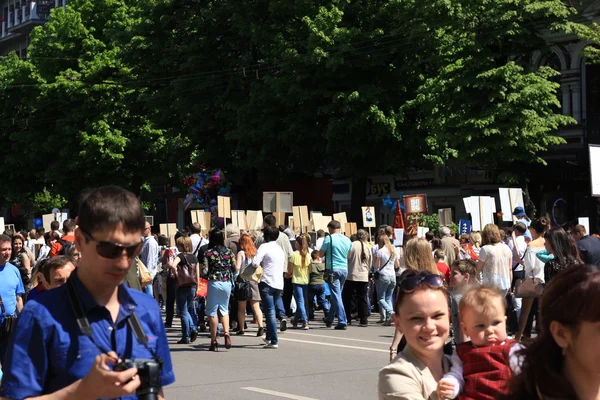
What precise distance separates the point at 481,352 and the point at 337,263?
1486 cm

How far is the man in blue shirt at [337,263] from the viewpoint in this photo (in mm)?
19016

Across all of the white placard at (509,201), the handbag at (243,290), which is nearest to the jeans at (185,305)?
the handbag at (243,290)

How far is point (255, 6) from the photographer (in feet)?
123

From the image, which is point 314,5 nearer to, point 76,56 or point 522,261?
point 76,56

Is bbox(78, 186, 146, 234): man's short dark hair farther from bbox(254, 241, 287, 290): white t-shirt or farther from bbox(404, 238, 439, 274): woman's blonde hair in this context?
bbox(254, 241, 287, 290): white t-shirt

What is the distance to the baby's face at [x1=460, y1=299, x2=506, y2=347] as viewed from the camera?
14.9 ft

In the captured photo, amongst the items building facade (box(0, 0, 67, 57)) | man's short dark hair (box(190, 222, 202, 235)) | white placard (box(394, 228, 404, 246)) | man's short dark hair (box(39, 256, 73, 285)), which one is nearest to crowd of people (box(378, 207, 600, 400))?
man's short dark hair (box(39, 256, 73, 285))

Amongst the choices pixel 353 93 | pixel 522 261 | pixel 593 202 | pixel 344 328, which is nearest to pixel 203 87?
pixel 353 93

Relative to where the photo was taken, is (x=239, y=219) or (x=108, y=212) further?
(x=239, y=219)

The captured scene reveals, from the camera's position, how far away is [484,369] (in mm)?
4336

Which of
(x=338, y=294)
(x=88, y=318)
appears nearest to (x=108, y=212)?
(x=88, y=318)

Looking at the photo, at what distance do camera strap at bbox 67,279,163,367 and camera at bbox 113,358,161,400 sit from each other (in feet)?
0.69

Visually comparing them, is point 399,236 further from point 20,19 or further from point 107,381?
point 20,19

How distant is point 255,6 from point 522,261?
2244 centimetres
